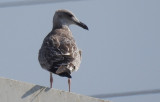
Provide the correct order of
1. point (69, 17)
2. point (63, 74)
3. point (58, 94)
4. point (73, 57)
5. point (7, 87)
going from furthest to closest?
point (69, 17) < point (73, 57) < point (63, 74) < point (58, 94) < point (7, 87)

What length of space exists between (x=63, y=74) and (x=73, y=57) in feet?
1.38

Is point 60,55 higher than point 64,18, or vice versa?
point 64,18

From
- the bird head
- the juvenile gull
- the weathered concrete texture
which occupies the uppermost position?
the bird head

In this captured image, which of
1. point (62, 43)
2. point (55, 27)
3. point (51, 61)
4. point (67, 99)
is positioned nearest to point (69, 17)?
point (55, 27)

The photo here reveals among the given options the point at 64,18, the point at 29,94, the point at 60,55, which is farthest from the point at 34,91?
the point at 64,18

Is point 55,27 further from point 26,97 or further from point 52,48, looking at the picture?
point 26,97

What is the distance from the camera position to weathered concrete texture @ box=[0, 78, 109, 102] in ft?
9.03

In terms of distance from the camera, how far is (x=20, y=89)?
9.27 ft

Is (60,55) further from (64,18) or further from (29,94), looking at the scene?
(29,94)

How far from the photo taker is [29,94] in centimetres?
282

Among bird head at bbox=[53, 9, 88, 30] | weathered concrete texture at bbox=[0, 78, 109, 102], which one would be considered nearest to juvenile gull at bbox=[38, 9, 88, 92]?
bird head at bbox=[53, 9, 88, 30]

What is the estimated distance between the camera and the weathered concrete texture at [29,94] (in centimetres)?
275

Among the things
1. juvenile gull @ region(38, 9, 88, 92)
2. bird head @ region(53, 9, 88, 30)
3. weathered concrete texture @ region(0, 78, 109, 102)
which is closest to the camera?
weathered concrete texture @ region(0, 78, 109, 102)

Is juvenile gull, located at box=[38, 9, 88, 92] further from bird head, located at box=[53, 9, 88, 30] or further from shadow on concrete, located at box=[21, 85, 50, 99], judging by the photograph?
shadow on concrete, located at box=[21, 85, 50, 99]
